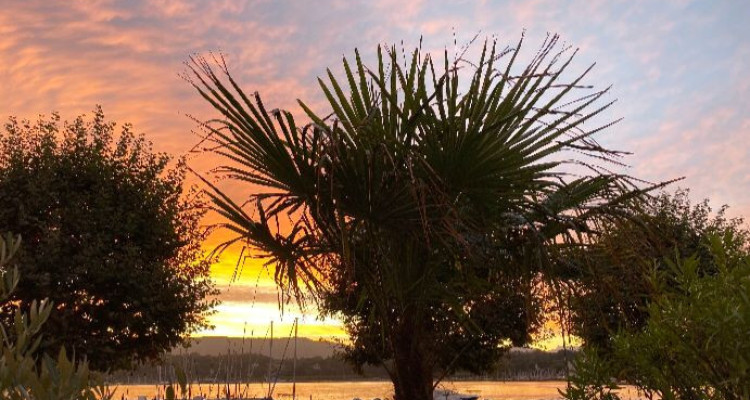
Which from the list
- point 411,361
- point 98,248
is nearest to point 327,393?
point 98,248

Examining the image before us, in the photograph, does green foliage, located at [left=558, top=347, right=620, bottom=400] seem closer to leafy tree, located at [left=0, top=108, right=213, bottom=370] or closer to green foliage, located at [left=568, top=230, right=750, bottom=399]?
green foliage, located at [left=568, top=230, right=750, bottom=399]

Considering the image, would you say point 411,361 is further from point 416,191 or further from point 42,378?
point 42,378

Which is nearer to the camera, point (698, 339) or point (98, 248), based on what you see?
point (698, 339)

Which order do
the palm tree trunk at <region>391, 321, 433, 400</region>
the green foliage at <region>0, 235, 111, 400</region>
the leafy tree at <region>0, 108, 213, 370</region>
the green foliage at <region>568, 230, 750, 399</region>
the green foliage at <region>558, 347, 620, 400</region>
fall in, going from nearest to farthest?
the green foliage at <region>0, 235, 111, 400</region>
the green foliage at <region>568, 230, 750, 399</region>
the green foliage at <region>558, 347, 620, 400</region>
the palm tree trunk at <region>391, 321, 433, 400</region>
the leafy tree at <region>0, 108, 213, 370</region>

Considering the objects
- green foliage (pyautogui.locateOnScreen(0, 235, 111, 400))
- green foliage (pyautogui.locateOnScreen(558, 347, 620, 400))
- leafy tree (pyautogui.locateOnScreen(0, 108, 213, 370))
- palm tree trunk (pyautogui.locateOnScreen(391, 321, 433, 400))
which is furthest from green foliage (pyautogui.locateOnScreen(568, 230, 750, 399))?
leafy tree (pyautogui.locateOnScreen(0, 108, 213, 370))

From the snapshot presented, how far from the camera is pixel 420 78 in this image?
812 centimetres

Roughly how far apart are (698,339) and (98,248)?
21776 millimetres

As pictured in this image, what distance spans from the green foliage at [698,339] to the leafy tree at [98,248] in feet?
61.8

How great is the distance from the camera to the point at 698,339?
4.52 metres

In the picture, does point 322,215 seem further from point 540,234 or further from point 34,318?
point 34,318

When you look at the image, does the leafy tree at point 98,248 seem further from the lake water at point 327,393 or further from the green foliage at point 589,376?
the green foliage at point 589,376

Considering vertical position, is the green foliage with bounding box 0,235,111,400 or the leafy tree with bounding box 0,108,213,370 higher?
the leafy tree with bounding box 0,108,213,370

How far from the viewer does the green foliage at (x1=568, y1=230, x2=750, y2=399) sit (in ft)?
13.6

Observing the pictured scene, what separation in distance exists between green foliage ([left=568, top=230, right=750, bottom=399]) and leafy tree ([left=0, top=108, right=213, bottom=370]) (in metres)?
18.8
